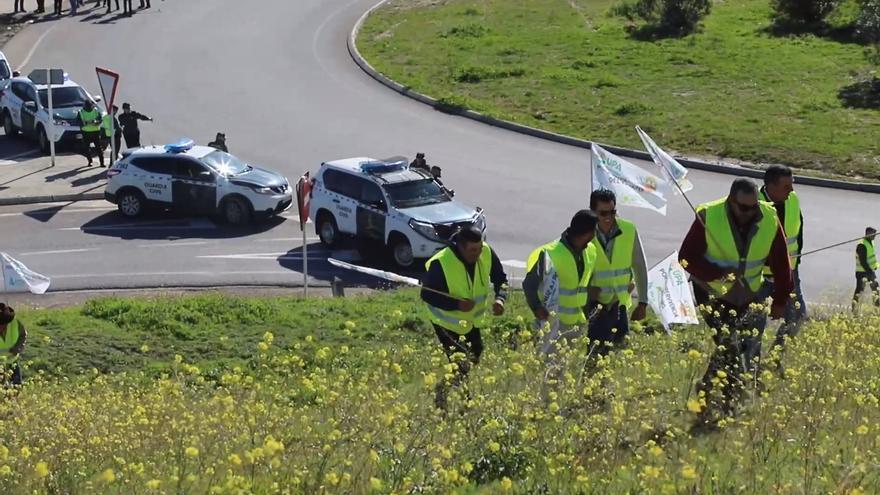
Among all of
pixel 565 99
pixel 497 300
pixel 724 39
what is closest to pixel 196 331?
pixel 497 300

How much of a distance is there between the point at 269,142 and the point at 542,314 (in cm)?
2231

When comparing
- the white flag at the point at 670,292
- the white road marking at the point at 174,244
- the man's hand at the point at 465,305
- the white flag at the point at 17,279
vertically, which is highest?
the man's hand at the point at 465,305

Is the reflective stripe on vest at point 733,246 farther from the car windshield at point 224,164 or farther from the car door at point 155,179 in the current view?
the car door at point 155,179

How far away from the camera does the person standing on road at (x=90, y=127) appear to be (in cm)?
2917

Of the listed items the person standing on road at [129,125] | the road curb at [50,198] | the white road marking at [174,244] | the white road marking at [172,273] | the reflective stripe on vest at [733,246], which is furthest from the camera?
the person standing on road at [129,125]

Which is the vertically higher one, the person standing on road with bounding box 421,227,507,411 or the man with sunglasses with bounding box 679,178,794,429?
the man with sunglasses with bounding box 679,178,794,429

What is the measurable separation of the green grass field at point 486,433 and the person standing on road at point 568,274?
0.56 m

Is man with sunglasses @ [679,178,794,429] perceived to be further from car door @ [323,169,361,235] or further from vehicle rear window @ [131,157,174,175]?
vehicle rear window @ [131,157,174,175]

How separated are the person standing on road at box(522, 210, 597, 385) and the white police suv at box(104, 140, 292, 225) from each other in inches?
602

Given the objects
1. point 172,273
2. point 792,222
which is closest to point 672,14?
point 172,273

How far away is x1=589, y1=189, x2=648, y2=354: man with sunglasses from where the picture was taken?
34.0ft

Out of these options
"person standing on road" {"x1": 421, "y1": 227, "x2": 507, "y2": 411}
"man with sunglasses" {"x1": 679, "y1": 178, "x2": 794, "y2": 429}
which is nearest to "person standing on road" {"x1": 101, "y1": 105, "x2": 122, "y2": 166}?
"person standing on road" {"x1": 421, "y1": 227, "x2": 507, "y2": 411}

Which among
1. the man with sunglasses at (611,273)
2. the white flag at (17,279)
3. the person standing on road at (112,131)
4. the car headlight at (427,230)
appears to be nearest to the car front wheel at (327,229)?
the car headlight at (427,230)

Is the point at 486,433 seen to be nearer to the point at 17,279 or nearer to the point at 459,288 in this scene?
the point at 459,288
